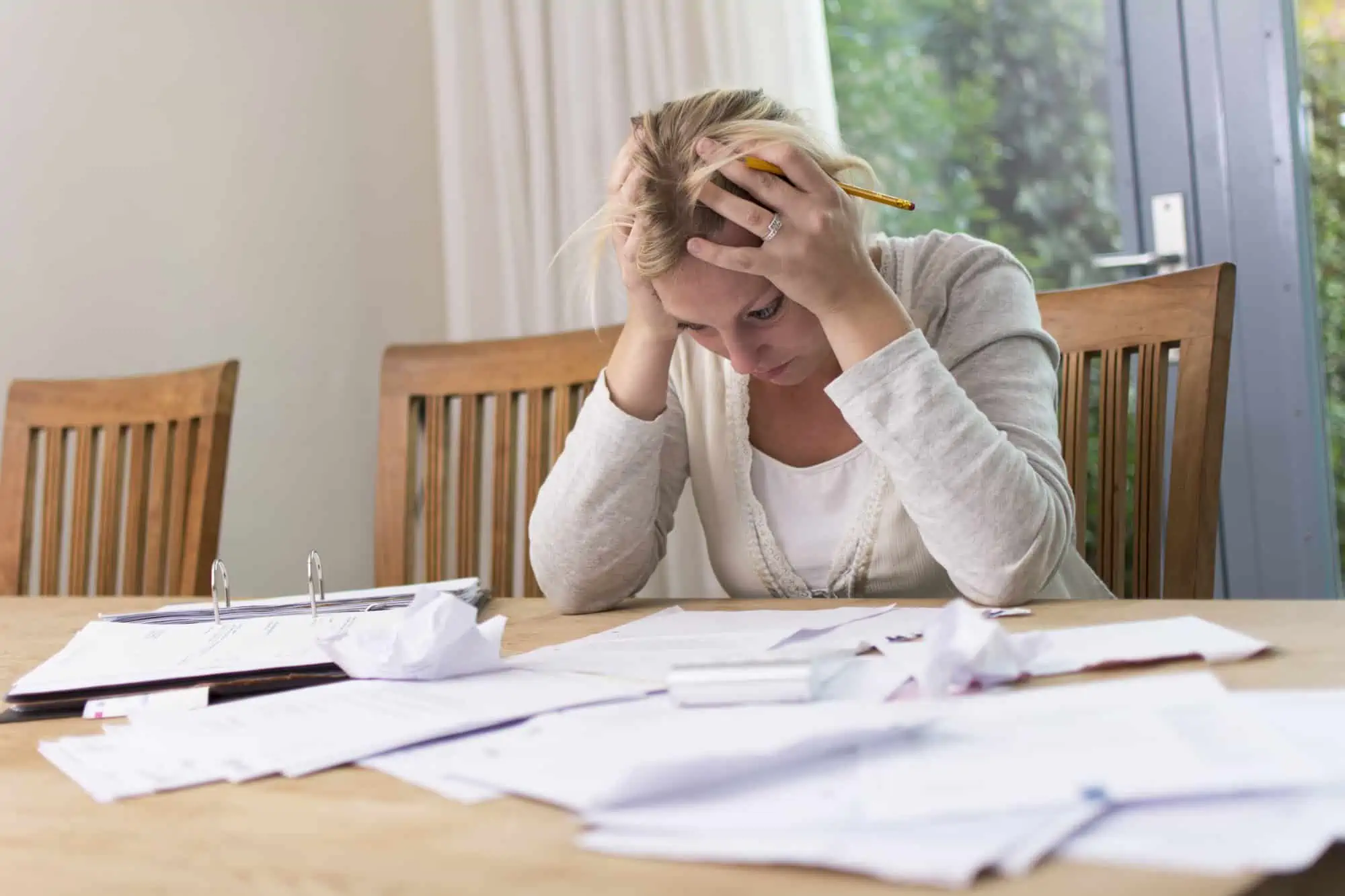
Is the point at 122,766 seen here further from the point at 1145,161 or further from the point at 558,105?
the point at 558,105

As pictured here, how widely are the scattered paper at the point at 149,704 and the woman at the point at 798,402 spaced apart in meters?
0.42

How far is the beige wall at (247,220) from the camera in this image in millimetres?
2242

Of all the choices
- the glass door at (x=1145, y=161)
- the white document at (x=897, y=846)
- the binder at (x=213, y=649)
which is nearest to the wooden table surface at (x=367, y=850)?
the white document at (x=897, y=846)

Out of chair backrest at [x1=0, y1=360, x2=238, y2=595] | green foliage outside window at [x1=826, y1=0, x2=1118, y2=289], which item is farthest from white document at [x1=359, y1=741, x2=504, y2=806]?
green foliage outside window at [x1=826, y1=0, x2=1118, y2=289]

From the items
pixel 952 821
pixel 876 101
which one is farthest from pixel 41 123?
pixel 952 821

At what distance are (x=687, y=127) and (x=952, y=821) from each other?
0.82 meters

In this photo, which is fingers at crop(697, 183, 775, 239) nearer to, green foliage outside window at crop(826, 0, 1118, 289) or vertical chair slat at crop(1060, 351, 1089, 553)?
vertical chair slat at crop(1060, 351, 1089, 553)

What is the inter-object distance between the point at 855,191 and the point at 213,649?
0.62 metres

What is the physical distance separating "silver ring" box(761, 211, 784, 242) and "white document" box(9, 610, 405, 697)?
413 mm

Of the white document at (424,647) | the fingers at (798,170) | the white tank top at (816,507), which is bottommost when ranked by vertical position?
the white document at (424,647)

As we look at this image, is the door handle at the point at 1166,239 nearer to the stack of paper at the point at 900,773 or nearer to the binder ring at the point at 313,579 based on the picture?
the binder ring at the point at 313,579

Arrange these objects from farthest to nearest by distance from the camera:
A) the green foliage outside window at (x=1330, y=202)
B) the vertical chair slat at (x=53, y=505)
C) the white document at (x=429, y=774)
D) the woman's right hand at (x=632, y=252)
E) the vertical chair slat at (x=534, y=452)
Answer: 1. the green foliage outside window at (x=1330, y=202)
2. the vertical chair slat at (x=53, y=505)
3. the vertical chair slat at (x=534, y=452)
4. the woman's right hand at (x=632, y=252)
5. the white document at (x=429, y=774)

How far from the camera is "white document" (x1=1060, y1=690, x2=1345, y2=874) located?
14.6 inches

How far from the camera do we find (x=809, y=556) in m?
1.20
